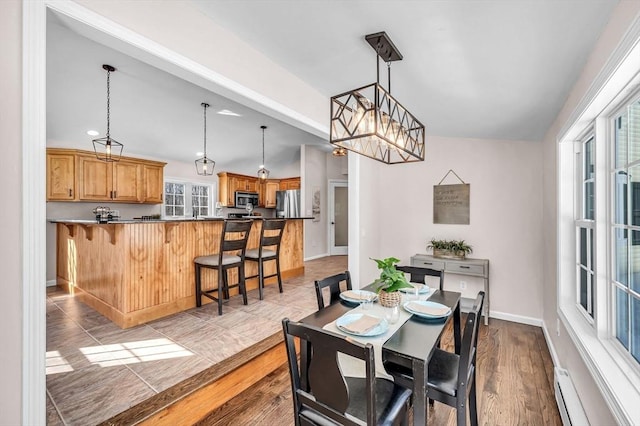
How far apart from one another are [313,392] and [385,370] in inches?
25.0

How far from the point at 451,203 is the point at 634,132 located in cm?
257

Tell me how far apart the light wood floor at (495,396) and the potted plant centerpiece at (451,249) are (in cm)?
117

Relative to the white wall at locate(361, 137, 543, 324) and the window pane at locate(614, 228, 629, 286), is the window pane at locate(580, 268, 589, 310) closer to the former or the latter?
the window pane at locate(614, 228, 629, 286)

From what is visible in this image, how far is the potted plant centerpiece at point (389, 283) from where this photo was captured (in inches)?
72.8

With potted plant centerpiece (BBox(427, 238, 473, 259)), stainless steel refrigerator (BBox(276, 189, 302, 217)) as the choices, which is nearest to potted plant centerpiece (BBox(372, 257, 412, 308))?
potted plant centerpiece (BBox(427, 238, 473, 259))

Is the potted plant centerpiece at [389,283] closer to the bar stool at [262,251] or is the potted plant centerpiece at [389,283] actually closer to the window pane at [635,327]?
the window pane at [635,327]

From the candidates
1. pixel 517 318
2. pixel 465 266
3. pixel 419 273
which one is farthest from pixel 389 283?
pixel 517 318

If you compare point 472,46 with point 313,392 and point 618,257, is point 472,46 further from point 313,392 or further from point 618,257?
point 313,392

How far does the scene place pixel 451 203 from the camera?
4.01 metres

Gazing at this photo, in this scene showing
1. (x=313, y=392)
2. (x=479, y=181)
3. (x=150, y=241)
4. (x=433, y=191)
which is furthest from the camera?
(x=433, y=191)

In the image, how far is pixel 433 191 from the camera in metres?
4.14

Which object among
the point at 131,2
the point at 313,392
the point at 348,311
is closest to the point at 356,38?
the point at 131,2

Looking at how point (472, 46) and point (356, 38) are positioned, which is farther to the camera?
point (356, 38)

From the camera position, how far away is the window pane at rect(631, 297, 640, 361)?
1388mm
